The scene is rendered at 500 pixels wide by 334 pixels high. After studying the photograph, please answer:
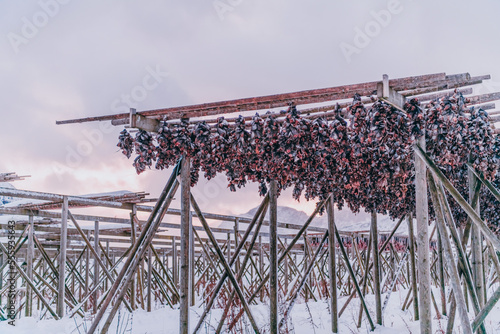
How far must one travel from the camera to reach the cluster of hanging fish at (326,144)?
5.15 m

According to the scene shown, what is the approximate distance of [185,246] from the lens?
5750 mm

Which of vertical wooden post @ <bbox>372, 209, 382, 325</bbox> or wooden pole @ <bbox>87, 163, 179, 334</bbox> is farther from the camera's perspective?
vertical wooden post @ <bbox>372, 209, 382, 325</bbox>

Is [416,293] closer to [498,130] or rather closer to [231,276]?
[498,130]

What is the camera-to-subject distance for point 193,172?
6.27m

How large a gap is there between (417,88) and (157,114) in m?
2.93

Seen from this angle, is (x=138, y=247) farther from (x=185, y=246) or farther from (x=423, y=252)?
(x=423, y=252)

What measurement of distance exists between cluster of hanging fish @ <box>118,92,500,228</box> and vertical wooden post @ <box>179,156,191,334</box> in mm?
223

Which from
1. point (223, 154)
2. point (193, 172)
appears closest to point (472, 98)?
point (223, 154)

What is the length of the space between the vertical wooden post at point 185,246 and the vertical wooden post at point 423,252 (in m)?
2.64

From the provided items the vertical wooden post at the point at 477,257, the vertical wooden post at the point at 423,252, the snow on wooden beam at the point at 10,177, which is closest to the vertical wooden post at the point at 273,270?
the vertical wooden post at the point at 423,252

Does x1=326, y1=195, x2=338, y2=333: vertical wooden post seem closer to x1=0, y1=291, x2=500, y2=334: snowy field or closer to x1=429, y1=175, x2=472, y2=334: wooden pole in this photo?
x1=0, y1=291, x2=500, y2=334: snowy field

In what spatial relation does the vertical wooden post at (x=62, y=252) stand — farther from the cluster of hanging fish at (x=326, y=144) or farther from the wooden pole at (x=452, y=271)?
the wooden pole at (x=452, y=271)

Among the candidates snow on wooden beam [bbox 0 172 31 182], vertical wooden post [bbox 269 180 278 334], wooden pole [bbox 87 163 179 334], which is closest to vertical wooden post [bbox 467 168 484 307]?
vertical wooden post [bbox 269 180 278 334]

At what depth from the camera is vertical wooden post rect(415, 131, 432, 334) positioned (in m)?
5.20
